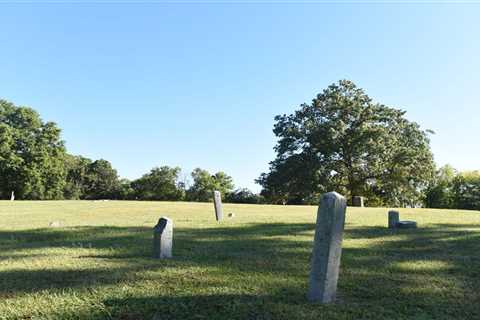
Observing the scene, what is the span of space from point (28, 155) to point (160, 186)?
27830 millimetres

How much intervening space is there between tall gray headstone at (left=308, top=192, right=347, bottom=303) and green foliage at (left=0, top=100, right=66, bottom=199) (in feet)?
161

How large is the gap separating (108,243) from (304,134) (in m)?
33.5

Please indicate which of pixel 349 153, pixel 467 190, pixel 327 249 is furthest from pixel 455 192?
pixel 327 249

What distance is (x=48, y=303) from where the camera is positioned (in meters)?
3.95

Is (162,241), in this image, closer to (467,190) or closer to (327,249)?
(327,249)

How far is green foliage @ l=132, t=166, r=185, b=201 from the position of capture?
230 ft

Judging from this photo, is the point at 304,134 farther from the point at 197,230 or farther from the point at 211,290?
the point at 211,290

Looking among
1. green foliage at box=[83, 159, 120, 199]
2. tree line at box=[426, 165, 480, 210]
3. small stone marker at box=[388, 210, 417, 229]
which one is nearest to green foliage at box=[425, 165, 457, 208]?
tree line at box=[426, 165, 480, 210]

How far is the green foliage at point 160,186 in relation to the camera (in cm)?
7000

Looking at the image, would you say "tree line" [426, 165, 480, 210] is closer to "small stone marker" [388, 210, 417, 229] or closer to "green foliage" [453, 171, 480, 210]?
"green foliage" [453, 171, 480, 210]

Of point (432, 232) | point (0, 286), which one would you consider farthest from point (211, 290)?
point (432, 232)

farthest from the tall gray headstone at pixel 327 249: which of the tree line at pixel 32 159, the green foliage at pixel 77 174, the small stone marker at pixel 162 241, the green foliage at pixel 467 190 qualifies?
the green foliage at pixel 77 174

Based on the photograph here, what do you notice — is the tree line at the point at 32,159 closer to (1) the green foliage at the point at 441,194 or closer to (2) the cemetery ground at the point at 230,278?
(1) the green foliage at the point at 441,194

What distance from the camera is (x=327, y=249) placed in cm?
405
